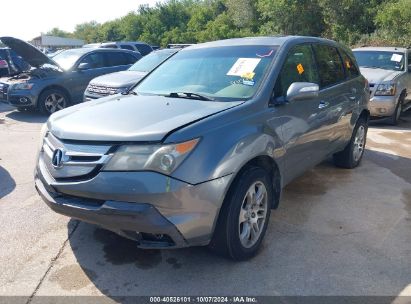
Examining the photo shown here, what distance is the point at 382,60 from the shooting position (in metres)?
9.74

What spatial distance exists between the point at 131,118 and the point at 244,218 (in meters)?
1.19

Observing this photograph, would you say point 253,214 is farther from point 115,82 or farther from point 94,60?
point 94,60

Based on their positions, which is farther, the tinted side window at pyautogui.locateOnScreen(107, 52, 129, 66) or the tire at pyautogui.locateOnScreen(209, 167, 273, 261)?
the tinted side window at pyautogui.locateOnScreen(107, 52, 129, 66)

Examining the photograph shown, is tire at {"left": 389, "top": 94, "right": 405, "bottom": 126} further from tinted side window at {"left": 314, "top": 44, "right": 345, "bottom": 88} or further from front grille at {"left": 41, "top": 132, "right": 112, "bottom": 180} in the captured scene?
front grille at {"left": 41, "top": 132, "right": 112, "bottom": 180}

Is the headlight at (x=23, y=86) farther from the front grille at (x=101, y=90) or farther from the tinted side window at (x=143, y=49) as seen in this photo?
the tinted side window at (x=143, y=49)

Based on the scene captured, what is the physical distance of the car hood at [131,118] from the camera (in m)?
2.89

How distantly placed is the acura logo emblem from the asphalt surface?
85cm

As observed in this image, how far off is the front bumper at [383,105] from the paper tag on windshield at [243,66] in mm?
5531

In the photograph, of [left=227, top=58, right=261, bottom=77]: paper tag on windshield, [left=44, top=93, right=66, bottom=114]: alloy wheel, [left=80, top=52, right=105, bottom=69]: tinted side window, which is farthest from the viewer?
[left=80, top=52, right=105, bottom=69]: tinted side window

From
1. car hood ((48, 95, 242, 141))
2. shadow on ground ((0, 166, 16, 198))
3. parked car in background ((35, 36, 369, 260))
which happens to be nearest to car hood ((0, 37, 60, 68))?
shadow on ground ((0, 166, 16, 198))

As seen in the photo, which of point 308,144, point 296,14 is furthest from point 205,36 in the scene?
point 308,144

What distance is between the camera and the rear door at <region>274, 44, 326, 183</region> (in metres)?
3.83

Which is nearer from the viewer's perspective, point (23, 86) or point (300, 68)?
point (300, 68)

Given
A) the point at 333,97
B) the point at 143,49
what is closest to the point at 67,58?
the point at 143,49
